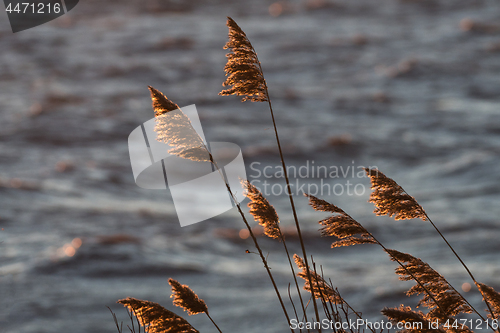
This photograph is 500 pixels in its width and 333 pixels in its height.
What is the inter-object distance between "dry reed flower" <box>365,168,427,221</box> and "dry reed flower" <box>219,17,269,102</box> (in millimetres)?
608

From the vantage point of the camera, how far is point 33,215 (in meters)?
10.6

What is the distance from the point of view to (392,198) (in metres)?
1.92

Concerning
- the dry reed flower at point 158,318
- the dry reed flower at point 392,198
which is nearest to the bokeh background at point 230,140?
the dry reed flower at point 158,318

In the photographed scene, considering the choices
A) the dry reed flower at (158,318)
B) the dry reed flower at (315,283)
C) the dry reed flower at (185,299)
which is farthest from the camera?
the dry reed flower at (315,283)

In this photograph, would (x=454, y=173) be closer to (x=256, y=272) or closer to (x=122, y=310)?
(x=256, y=272)

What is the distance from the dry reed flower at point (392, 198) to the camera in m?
1.91

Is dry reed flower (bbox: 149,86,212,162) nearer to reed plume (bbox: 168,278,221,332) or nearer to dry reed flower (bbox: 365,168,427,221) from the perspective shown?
reed plume (bbox: 168,278,221,332)

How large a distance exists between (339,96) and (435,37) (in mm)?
6308

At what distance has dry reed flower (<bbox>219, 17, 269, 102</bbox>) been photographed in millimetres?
2012

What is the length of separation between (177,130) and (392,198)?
948 millimetres

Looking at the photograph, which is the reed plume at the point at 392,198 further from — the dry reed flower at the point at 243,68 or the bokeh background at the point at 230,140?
the bokeh background at the point at 230,140

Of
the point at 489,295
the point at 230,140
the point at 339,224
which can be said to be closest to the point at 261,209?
the point at 339,224

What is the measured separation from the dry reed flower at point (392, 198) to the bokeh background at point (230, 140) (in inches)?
123

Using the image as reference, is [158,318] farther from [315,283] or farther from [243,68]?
[243,68]
